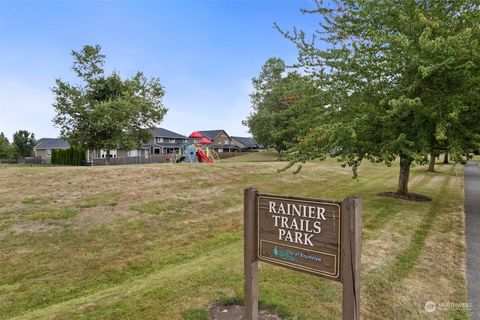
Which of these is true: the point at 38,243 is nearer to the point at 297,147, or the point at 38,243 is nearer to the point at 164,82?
the point at 297,147

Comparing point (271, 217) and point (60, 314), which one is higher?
point (271, 217)

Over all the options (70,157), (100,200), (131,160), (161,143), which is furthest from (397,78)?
(161,143)

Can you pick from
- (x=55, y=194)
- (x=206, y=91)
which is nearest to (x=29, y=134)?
(x=206, y=91)

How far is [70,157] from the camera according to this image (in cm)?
3644

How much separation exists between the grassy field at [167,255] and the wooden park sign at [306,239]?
1016 mm

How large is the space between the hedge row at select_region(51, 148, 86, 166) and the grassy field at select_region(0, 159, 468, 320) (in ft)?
81.4

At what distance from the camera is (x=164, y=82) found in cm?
2942

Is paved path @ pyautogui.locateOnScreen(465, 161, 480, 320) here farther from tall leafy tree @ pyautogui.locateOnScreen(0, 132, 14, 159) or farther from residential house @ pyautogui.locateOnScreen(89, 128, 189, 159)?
tall leafy tree @ pyautogui.locateOnScreen(0, 132, 14, 159)

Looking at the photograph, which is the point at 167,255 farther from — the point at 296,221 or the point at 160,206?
the point at 296,221

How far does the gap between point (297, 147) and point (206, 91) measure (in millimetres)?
27042

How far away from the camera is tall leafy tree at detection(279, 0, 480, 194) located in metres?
8.61

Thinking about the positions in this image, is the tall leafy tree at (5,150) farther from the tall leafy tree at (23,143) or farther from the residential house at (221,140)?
the residential house at (221,140)

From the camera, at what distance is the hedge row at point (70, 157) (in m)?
35.5

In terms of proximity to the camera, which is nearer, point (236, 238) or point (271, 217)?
point (271, 217)
